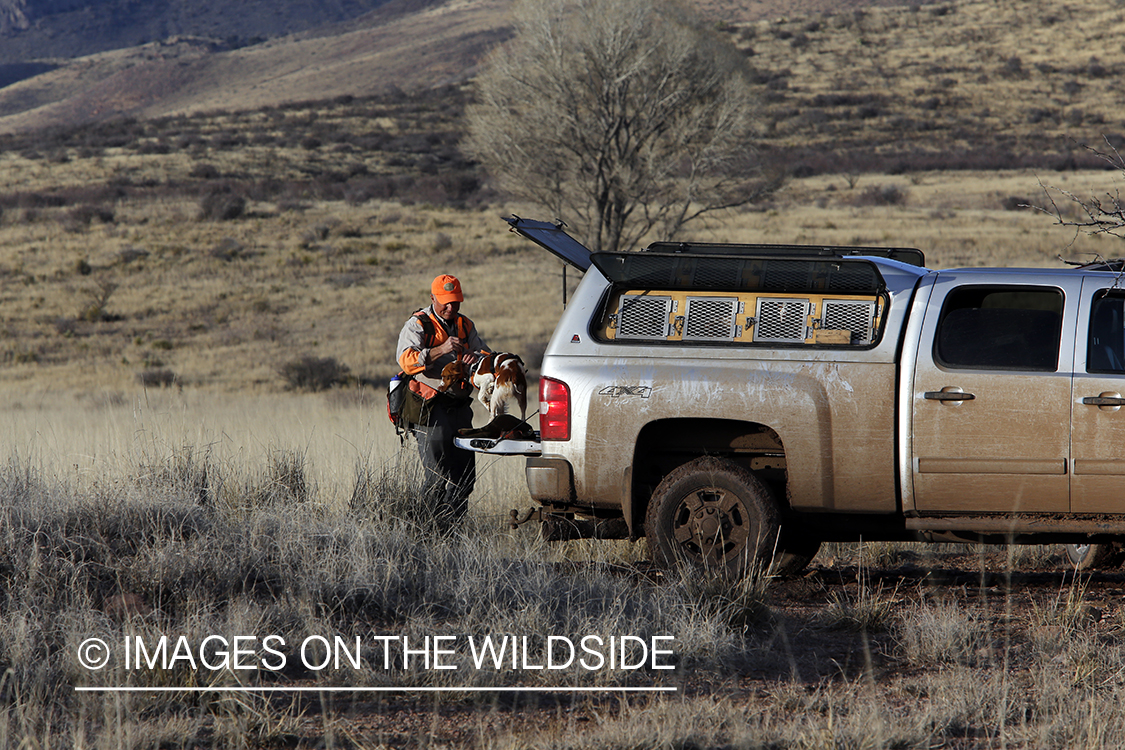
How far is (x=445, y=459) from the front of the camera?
7.44m

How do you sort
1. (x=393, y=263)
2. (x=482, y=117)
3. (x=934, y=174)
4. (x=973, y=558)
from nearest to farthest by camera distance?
1. (x=973, y=558)
2. (x=482, y=117)
3. (x=393, y=263)
4. (x=934, y=174)

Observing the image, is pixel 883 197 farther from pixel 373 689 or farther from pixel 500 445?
pixel 373 689

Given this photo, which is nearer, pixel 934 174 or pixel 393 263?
pixel 393 263

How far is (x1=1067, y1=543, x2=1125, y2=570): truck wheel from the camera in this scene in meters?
6.96

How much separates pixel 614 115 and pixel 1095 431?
21.6m

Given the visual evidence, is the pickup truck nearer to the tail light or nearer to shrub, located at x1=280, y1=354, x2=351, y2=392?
the tail light

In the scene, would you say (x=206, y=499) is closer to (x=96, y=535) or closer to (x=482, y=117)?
(x=96, y=535)

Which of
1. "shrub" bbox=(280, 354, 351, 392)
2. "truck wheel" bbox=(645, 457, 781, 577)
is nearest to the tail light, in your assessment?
"truck wheel" bbox=(645, 457, 781, 577)

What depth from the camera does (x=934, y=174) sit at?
53781 millimetres

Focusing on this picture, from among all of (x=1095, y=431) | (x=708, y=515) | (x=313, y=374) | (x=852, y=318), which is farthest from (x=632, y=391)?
(x=313, y=374)

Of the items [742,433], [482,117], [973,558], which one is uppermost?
[482,117]

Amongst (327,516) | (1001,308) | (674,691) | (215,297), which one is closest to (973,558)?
(1001,308)

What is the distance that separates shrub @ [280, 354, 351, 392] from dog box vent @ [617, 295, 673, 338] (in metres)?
16.0

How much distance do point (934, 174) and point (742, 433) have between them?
52.2 meters
